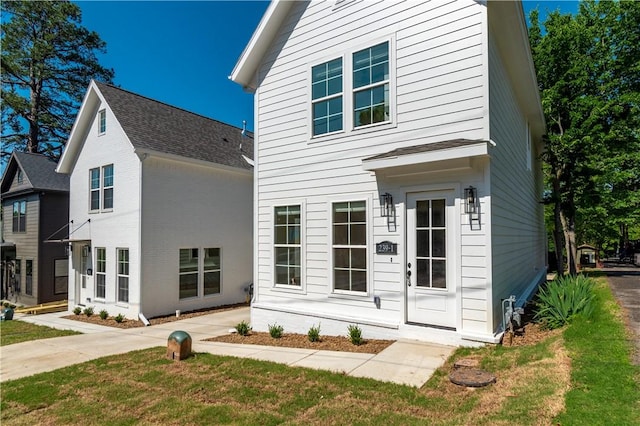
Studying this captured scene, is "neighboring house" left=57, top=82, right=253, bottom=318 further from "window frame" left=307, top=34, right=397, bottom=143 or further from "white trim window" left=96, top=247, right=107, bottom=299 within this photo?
"window frame" left=307, top=34, right=397, bottom=143

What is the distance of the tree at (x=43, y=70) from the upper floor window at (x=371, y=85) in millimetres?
24157

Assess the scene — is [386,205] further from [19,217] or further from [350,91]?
[19,217]

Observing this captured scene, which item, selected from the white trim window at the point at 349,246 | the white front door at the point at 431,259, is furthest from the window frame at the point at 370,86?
the white front door at the point at 431,259

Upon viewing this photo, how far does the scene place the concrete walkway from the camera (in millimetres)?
5285

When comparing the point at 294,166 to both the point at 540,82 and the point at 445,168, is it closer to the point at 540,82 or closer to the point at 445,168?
the point at 445,168

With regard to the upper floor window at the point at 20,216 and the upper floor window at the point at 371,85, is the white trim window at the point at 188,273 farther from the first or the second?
the upper floor window at the point at 20,216

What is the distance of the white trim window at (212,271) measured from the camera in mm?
13539

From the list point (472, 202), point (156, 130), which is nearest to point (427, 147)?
point (472, 202)

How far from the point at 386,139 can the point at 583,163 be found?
40.4 ft

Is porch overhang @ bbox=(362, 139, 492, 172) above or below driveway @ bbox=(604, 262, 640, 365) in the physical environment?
above

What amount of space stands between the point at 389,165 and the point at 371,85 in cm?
193

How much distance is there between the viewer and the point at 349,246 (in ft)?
24.7

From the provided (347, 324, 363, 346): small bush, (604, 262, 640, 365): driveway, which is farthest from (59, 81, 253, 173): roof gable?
(604, 262, 640, 365): driveway

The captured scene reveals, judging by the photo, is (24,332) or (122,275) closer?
(24,332)
